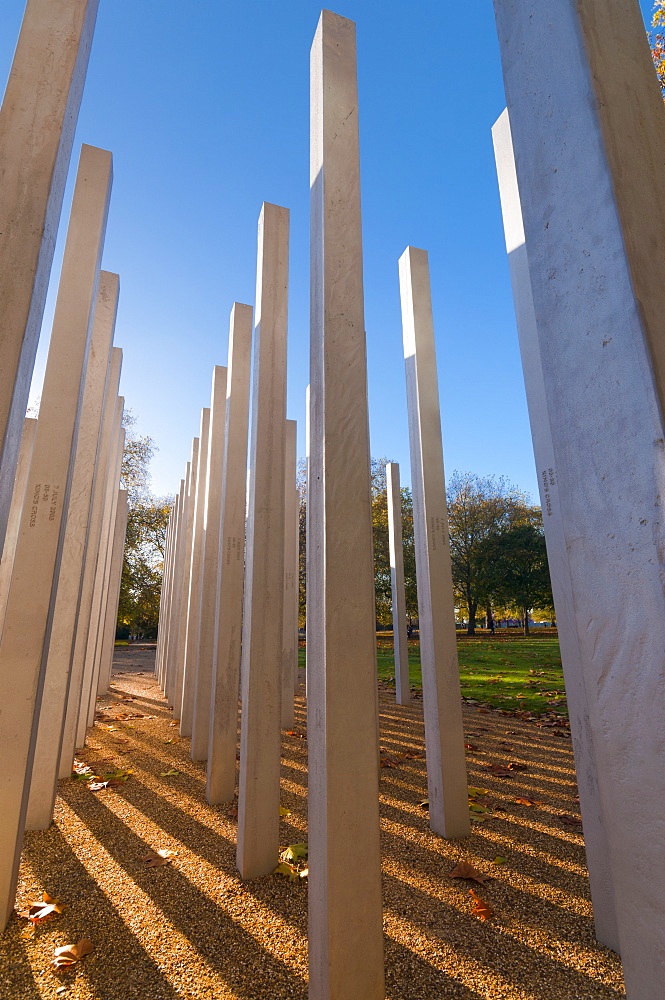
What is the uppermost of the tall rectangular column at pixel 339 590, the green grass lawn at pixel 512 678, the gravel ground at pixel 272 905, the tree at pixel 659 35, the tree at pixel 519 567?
the tree at pixel 659 35

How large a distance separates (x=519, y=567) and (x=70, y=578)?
27374 mm

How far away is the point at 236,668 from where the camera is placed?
4.36 m

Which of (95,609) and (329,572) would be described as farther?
(95,609)

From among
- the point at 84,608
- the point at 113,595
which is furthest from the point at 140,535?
the point at 84,608

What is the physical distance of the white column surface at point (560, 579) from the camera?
2.30m

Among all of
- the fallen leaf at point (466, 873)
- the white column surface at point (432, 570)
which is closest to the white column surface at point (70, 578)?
the white column surface at point (432, 570)

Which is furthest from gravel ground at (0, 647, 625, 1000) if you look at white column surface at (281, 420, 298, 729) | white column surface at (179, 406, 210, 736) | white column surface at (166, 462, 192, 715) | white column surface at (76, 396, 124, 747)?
white column surface at (166, 462, 192, 715)

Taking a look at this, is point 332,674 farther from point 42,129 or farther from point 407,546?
point 407,546

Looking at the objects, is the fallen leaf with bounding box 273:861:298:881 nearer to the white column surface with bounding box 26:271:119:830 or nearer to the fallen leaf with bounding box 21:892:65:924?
the fallen leaf with bounding box 21:892:65:924

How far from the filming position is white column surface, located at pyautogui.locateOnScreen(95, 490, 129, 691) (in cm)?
1089

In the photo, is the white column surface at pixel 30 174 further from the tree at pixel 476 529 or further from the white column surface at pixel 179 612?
the tree at pixel 476 529

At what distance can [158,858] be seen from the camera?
316cm

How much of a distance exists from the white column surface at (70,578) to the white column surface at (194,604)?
2.11m

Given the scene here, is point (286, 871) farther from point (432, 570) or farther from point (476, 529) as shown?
point (476, 529)
